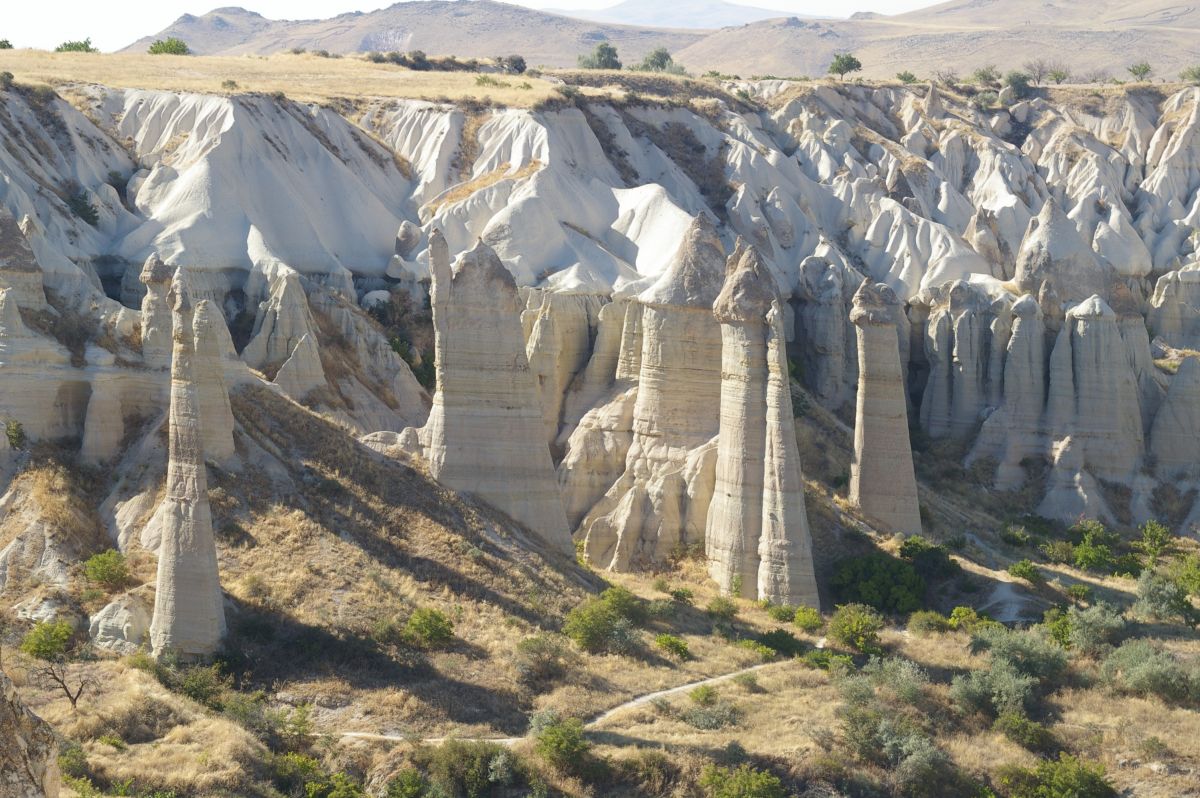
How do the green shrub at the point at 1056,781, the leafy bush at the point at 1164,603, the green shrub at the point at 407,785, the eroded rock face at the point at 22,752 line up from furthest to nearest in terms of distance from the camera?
1. the leafy bush at the point at 1164,603
2. the green shrub at the point at 1056,781
3. the green shrub at the point at 407,785
4. the eroded rock face at the point at 22,752

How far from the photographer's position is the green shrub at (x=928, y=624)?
104ft

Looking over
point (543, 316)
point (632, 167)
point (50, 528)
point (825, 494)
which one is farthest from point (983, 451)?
point (50, 528)

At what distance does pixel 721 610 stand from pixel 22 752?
74.1ft

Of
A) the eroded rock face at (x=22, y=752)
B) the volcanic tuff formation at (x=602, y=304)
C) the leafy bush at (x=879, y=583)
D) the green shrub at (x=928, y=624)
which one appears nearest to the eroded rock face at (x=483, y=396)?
the volcanic tuff formation at (x=602, y=304)

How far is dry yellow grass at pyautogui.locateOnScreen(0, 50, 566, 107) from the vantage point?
5809 centimetres

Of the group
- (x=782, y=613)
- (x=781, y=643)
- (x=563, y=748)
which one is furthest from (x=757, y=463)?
(x=563, y=748)

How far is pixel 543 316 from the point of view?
40750mm

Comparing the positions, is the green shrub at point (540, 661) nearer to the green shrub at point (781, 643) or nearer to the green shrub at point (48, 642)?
the green shrub at point (781, 643)

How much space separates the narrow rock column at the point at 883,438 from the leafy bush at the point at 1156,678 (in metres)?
8.43

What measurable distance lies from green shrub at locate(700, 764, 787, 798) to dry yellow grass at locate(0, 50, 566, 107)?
133 ft

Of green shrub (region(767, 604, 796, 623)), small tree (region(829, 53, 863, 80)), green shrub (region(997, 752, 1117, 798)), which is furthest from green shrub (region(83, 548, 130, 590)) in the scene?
small tree (region(829, 53, 863, 80))

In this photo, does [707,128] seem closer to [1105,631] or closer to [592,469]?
[592,469]

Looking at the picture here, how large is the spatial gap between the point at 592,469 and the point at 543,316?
6148 mm

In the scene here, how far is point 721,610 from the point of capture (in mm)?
30312
